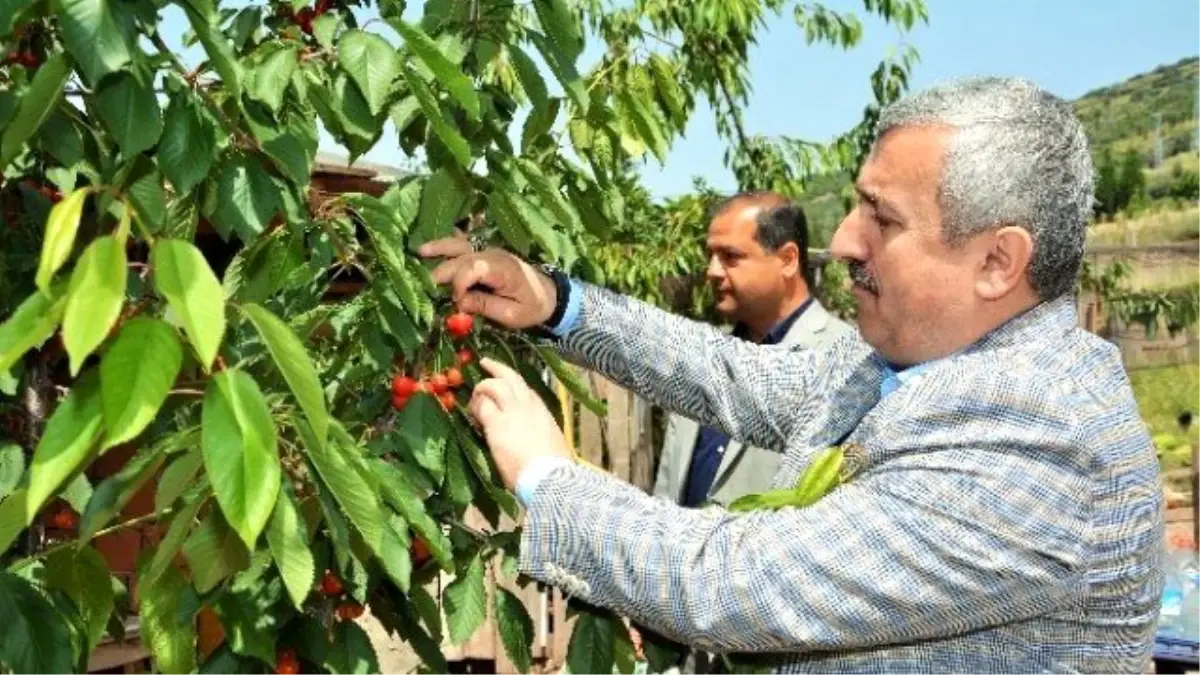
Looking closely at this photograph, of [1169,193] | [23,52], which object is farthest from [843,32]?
[1169,193]

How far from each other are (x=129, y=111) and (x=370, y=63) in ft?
1.02

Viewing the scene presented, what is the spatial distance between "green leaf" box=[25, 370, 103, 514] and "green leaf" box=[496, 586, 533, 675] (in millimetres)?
1182

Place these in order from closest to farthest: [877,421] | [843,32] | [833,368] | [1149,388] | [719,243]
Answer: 1. [877,421]
2. [833,368]
3. [719,243]
4. [843,32]
5. [1149,388]

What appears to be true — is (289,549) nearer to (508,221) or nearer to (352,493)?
(352,493)

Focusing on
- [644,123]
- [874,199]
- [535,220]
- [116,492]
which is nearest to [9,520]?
[116,492]

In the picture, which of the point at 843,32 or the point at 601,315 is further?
the point at 843,32

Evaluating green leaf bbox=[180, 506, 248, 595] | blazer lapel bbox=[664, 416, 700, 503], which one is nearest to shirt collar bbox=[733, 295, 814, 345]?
blazer lapel bbox=[664, 416, 700, 503]

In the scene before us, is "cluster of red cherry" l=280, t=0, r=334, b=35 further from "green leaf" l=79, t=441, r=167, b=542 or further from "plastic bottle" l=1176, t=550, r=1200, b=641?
"plastic bottle" l=1176, t=550, r=1200, b=641

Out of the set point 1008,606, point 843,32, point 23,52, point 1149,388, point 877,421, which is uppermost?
point 843,32

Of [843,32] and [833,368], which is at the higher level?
[843,32]

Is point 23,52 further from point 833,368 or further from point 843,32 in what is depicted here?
point 843,32

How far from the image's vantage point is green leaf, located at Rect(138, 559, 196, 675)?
1.86 meters

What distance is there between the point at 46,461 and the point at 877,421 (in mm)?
989

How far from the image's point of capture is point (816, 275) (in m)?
9.59
